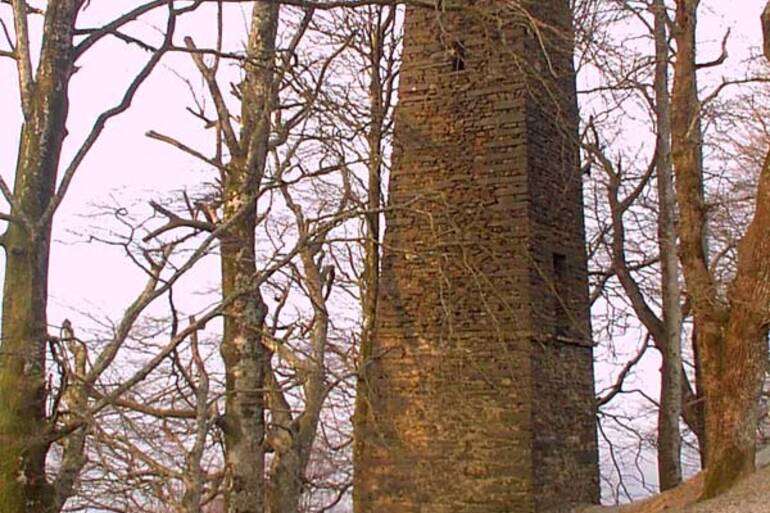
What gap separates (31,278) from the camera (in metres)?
7.00

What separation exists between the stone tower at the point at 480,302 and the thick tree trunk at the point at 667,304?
1.62 meters

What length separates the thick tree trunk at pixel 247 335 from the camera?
9383 millimetres

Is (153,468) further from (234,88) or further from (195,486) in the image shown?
(234,88)

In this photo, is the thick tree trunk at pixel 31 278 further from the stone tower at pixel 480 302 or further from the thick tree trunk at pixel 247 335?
the stone tower at pixel 480 302

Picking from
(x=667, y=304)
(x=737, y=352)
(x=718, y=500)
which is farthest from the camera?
(x=667, y=304)

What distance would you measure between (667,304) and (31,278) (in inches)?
429

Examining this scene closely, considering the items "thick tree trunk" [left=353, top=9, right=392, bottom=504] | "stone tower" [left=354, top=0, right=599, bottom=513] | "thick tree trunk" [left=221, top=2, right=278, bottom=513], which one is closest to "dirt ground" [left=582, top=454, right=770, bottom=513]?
"stone tower" [left=354, top=0, right=599, bottom=513]

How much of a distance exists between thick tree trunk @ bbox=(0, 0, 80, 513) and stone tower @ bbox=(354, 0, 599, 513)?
6.35m

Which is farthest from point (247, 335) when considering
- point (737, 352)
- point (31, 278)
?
point (737, 352)

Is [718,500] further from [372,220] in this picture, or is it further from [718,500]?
[372,220]

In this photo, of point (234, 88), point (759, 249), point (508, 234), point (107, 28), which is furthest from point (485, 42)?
point (107, 28)

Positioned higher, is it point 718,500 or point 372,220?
point 372,220

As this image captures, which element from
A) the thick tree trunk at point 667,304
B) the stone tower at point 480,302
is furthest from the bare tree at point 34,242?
the thick tree trunk at point 667,304

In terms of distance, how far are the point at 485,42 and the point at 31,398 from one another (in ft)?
29.9
